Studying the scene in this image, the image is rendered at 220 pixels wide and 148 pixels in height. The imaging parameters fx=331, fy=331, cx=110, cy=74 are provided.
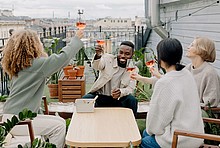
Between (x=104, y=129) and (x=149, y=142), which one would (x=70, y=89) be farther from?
(x=149, y=142)

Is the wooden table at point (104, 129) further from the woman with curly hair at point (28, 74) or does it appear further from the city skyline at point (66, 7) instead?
the city skyline at point (66, 7)

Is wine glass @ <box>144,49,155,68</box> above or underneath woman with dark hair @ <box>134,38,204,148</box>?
above

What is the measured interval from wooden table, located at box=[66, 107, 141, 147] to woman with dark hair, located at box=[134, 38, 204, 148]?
0.18 meters

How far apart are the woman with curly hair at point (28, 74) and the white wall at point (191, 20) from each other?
261 centimetres

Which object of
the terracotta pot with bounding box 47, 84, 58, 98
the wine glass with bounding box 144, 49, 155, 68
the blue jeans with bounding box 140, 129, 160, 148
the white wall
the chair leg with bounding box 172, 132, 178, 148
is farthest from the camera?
the terracotta pot with bounding box 47, 84, 58, 98

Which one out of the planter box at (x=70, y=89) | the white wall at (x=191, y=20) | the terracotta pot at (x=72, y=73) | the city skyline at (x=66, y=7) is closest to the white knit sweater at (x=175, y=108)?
the white wall at (x=191, y=20)

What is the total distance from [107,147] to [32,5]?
18.1ft

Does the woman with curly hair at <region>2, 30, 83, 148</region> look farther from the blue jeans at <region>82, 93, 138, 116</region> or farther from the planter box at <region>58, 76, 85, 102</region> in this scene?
the planter box at <region>58, 76, 85, 102</region>

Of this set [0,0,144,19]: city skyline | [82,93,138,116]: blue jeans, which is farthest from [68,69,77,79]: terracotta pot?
[82,93,138,116]: blue jeans

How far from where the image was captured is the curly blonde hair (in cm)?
259

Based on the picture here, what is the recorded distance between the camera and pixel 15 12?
731 cm

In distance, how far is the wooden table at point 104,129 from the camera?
2.22 metres

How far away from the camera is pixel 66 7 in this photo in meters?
6.61

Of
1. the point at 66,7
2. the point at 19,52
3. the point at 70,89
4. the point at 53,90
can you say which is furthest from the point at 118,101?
the point at 66,7
